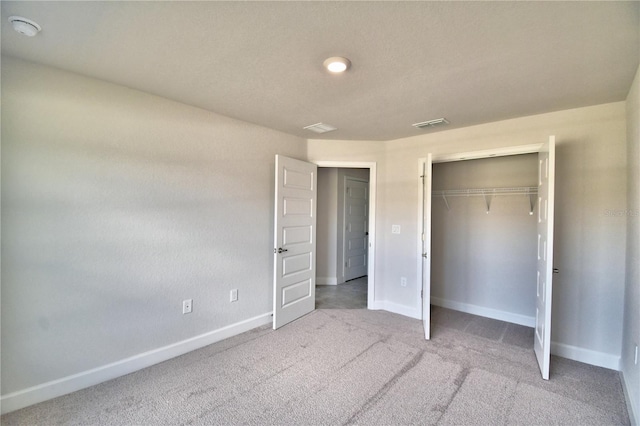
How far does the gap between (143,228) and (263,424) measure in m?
1.82

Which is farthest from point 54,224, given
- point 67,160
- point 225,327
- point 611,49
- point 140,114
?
point 611,49

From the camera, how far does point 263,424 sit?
6.23 ft

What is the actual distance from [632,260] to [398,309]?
2.40 m

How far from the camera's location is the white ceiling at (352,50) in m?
1.48

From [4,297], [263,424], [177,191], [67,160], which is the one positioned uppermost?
[67,160]

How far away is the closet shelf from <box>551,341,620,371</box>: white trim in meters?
1.55

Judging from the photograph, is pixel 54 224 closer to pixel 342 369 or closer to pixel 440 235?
pixel 342 369

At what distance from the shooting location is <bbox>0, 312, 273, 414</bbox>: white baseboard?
2.02m

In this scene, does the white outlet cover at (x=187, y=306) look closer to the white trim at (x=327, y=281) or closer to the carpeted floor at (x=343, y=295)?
the carpeted floor at (x=343, y=295)

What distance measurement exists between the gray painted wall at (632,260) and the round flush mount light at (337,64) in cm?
197

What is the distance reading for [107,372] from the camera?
92.9 inches

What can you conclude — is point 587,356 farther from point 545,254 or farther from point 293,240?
point 293,240

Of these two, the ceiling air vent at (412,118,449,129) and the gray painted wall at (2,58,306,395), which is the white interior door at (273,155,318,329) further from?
the ceiling air vent at (412,118,449,129)

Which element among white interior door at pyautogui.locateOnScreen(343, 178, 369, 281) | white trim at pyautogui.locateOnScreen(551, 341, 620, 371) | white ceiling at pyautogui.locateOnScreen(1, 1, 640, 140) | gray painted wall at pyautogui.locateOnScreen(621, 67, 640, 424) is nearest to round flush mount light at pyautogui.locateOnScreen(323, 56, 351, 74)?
white ceiling at pyautogui.locateOnScreen(1, 1, 640, 140)
